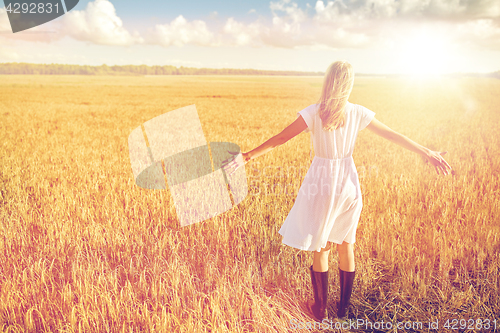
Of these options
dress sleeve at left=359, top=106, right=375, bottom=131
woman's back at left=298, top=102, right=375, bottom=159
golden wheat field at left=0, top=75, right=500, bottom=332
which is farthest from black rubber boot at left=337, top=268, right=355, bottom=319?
dress sleeve at left=359, top=106, right=375, bottom=131

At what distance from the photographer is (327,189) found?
1.98 metres

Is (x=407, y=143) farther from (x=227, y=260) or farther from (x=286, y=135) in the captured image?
(x=227, y=260)

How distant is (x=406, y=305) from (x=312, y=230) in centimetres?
109

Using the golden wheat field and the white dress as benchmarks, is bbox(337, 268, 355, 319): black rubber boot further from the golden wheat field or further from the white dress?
the white dress

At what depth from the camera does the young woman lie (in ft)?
6.46

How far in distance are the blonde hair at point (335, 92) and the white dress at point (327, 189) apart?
0.07 meters

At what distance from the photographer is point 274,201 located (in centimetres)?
410

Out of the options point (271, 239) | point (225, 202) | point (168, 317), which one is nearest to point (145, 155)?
point (225, 202)

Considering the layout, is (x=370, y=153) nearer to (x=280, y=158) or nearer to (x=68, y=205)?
(x=280, y=158)

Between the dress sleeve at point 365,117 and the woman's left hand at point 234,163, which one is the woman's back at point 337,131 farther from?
the woman's left hand at point 234,163

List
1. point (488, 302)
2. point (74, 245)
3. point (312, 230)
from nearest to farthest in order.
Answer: point (312, 230) → point (488, 302) → point (74, 245)

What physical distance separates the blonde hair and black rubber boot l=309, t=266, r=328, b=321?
104 cm

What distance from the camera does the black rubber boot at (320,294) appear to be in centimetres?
216

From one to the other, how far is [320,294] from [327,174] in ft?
2.86
